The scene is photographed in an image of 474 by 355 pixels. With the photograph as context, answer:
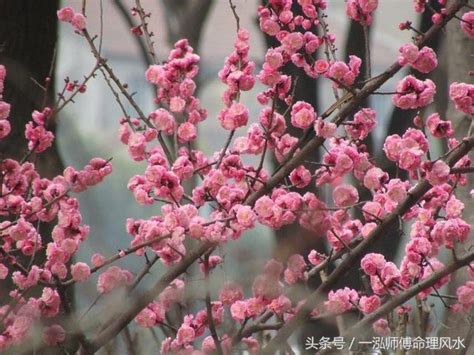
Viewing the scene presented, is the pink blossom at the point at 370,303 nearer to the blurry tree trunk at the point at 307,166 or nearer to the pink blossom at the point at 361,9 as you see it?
the blurry tree trunk at the point at 307,166

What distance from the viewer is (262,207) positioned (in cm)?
99

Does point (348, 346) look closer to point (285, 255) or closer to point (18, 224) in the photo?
point (285, 255)

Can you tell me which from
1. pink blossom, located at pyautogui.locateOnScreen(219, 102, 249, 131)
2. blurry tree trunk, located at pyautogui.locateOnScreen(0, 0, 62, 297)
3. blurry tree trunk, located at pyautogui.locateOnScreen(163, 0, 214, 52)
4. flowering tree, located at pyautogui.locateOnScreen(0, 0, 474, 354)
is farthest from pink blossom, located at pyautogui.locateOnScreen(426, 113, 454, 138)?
blurry tree trunk, located at pyautogui.locateOnScreen(163, 0, 214, 52)

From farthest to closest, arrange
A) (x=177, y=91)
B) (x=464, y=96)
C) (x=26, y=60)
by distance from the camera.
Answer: (x=26, y=60) < (x=177, y=91) < (x=464, y=96)

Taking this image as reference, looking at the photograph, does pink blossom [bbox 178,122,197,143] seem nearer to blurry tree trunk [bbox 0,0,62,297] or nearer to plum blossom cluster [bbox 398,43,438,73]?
plum blossom cluster [bbox 398,43,438,73]

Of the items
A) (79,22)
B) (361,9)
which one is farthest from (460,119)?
(79,22)

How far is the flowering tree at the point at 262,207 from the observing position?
98cm

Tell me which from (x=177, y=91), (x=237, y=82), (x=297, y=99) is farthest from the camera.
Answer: (x=297, y=99)

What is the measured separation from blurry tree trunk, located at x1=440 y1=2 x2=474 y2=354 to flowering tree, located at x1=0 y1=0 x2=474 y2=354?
7.9 inches

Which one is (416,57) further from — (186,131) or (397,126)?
(397,126)

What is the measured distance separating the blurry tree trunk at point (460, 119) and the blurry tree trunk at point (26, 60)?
77cm

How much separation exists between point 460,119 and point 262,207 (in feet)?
2.16

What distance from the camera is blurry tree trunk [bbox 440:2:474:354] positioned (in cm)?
136

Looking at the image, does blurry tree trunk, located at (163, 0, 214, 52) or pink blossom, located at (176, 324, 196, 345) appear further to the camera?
blurry tree trunk, located at (163, 0, 214, 52)
